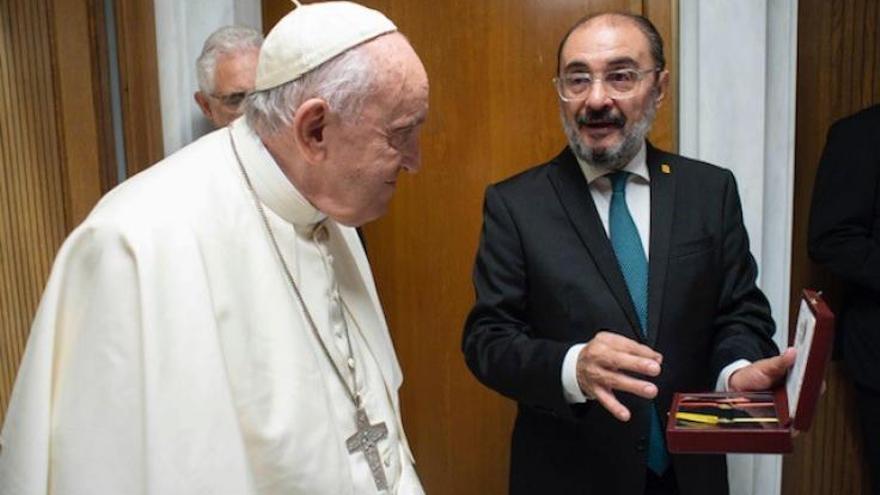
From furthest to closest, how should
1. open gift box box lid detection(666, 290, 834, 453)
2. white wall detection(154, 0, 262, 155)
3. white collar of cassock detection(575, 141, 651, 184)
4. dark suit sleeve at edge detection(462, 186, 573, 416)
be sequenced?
1. white wall detection(154, 0, 262, 155)
2. white collar of cassock detection(575, 141, 651, 184)
3. dark suit sleeve at edge detection(462, 186, 573, 416)
4. open gift box box lid detection(666, 290, 834, 453)

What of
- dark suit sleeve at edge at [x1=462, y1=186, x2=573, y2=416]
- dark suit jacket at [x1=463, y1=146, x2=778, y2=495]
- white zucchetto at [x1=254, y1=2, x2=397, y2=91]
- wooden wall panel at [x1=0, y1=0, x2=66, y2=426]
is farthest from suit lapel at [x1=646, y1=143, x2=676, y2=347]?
wooden wall panel at [x1=0, y1=0, x2=66, y2=426]

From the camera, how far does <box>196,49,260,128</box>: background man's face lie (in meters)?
2.57

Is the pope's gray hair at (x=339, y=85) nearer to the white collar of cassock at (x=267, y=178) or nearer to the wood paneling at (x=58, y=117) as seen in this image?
the white collar of cassock at (x=267, y=178)

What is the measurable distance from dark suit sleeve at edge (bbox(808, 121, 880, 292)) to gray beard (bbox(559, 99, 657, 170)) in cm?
98

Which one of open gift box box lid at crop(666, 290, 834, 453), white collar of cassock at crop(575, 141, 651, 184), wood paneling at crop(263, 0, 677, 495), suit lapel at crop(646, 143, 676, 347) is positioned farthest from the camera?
wood paneling at crop(263, 0, 677, 495)

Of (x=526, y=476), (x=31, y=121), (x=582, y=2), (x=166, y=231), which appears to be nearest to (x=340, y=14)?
(x=166, y=231)

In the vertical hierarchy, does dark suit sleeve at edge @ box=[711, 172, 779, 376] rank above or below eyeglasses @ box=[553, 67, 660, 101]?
below

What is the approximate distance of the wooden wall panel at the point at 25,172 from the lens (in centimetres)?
294

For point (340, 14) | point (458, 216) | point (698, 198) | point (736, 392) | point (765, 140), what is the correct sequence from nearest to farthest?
point (340, 14) → point (736, 392) → point (698, 198) → point (765, 140) → point (458, 216)

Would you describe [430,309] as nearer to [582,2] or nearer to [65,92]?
[582,2]

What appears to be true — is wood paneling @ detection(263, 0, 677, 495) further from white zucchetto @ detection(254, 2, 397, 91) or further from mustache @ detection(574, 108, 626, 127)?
white zucchetto @ detection(254, 2, 397, 91)

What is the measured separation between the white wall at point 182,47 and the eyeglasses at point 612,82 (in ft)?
4.64

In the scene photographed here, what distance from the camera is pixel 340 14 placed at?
1392 mm

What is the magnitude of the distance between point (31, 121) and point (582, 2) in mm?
1914
